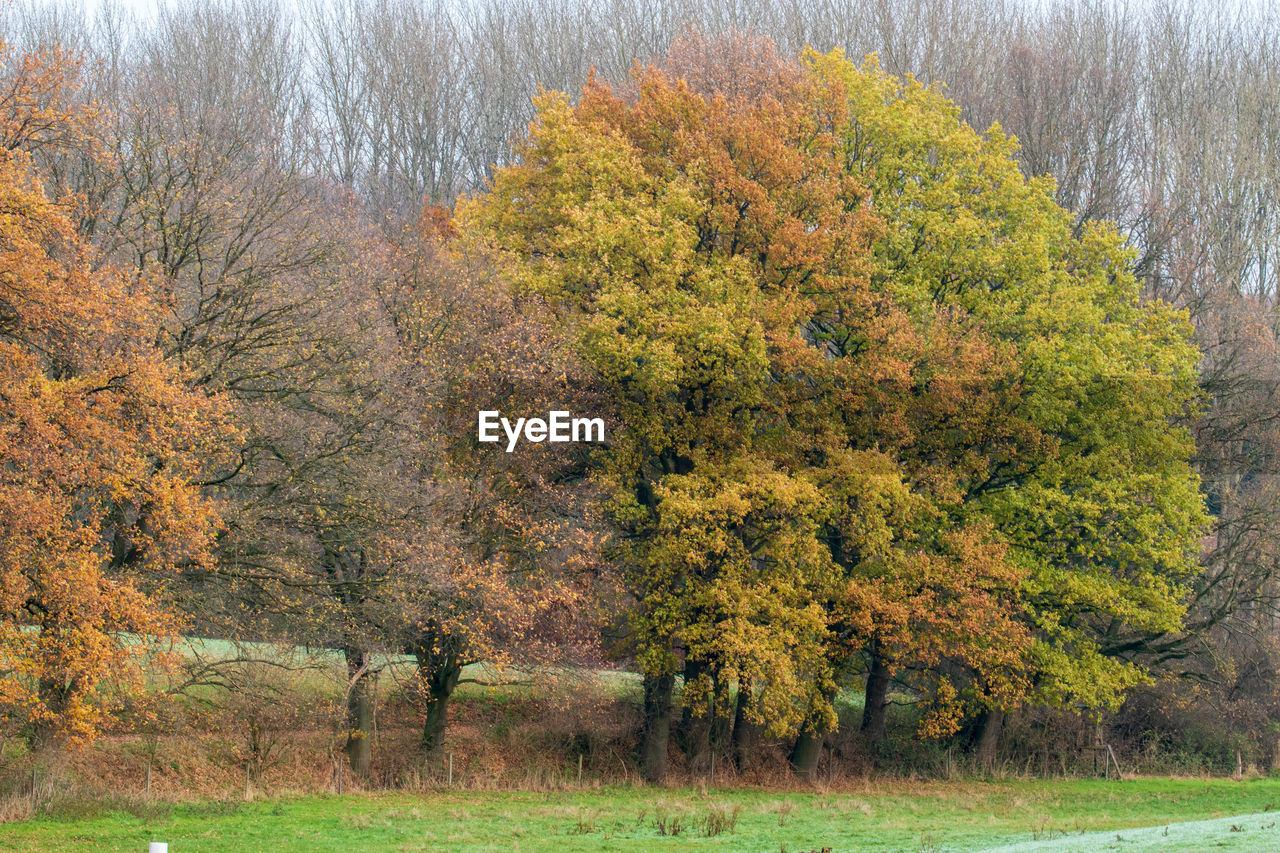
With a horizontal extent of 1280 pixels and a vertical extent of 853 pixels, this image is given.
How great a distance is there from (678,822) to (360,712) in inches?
379

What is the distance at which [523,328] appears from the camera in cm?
3003

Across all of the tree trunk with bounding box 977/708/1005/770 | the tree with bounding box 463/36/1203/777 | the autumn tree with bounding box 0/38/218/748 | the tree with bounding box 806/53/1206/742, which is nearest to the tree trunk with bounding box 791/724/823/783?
the tree with bounding box 463/36/1203/777

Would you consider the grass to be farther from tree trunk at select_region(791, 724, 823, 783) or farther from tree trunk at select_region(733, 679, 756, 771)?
tree trunk at select_region(733, 679, 756, 771)

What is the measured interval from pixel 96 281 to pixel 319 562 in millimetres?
9377

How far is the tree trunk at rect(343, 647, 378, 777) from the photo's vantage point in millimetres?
29938

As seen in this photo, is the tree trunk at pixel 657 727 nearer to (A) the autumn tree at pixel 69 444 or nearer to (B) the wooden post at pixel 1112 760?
(B) the wooden post at pixel 1112 760

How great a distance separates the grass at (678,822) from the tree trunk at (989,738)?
15.6 ft

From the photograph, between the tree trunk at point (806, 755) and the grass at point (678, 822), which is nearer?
the grass at point (678, 822)

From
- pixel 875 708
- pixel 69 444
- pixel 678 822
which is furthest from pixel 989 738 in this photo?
pixel 69 444

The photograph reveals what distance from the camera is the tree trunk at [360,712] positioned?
29.9 metres

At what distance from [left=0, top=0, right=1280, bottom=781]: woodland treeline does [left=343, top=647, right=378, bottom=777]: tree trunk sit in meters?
0.16

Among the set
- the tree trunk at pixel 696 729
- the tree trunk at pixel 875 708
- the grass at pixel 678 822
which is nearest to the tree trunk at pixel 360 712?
the grass at pixel 678 822

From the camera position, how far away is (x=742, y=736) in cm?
3691

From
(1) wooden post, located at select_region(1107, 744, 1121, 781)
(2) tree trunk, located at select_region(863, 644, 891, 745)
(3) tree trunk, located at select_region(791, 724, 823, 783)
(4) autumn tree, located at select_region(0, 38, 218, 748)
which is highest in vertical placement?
(4) autumn tree, located at select_region(0, 38, 218, 748)
